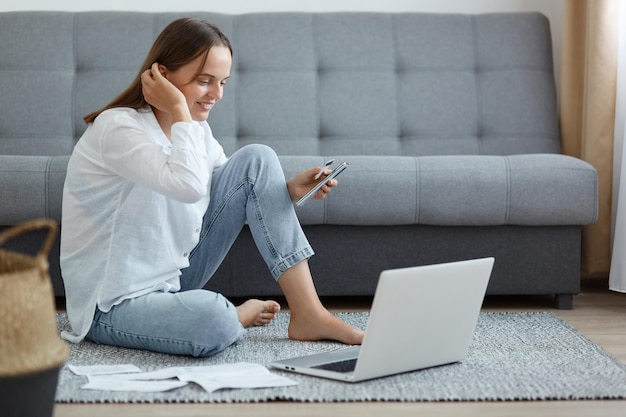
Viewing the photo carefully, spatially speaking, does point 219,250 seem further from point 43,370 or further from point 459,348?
point 43,370

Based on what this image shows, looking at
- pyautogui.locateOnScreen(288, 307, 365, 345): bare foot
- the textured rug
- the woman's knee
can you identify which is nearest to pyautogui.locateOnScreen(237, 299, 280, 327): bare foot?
the textured rug

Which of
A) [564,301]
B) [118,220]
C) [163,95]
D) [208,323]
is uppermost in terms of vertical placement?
[163,95]

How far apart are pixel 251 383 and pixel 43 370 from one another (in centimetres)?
48

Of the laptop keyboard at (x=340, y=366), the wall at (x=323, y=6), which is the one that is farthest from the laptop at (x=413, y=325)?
the wall at (x=323, y=6)

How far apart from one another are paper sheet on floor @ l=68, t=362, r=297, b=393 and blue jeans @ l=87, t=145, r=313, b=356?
0.11m

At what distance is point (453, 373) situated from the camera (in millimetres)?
1730

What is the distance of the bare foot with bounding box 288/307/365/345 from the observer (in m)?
1.96

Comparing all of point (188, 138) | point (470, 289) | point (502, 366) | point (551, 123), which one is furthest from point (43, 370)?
point (551, 123)

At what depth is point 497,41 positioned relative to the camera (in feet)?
10.4

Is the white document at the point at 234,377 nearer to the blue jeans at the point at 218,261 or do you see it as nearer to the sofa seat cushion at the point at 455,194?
the blue jeans at the point at 218,261

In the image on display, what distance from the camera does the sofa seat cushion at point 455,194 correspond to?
244 centimetres

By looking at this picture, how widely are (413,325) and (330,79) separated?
1.61 metres

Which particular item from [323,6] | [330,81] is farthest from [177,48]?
[323,6]

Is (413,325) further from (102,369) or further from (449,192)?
(449,192)
